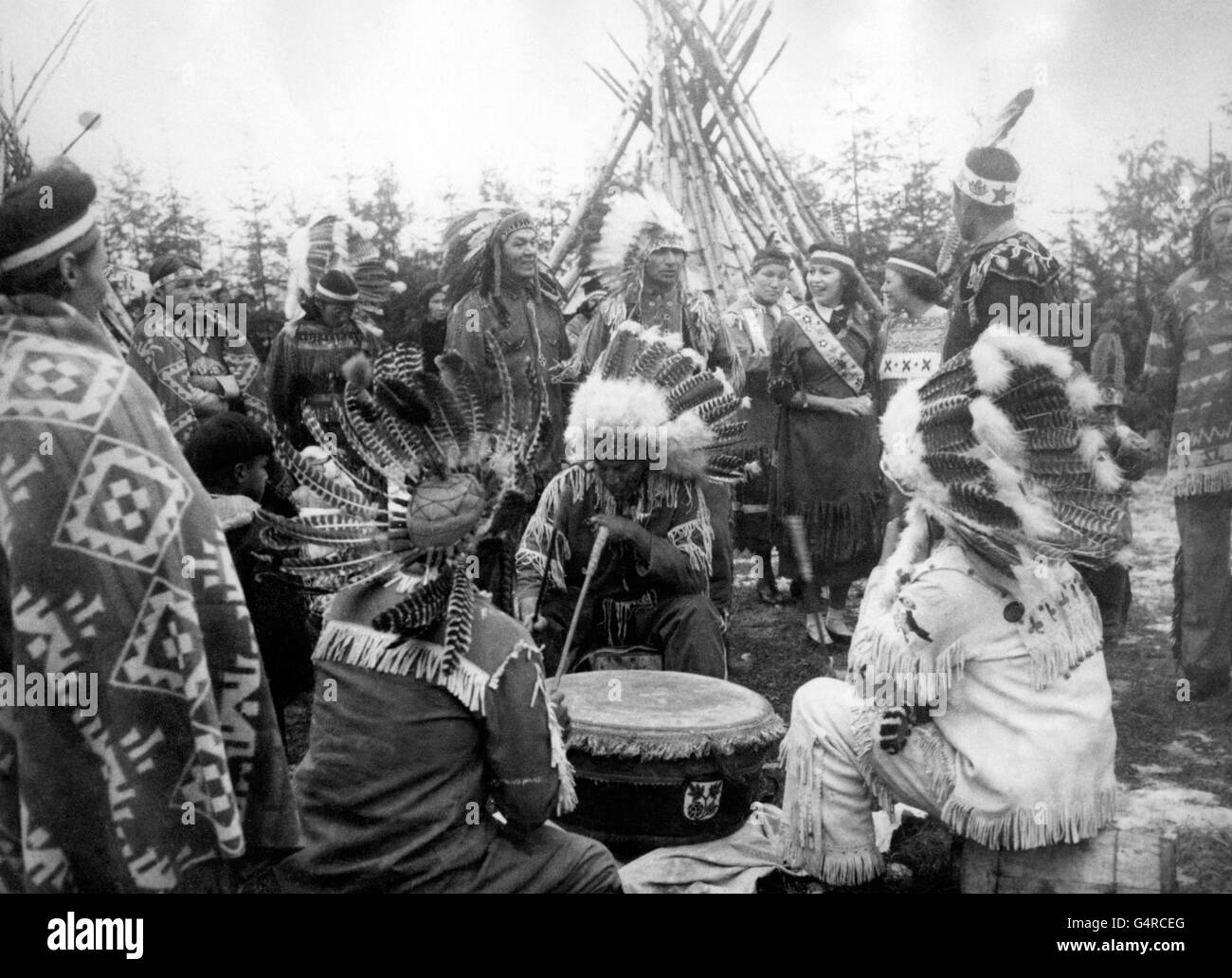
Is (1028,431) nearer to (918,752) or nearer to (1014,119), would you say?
(918,752)

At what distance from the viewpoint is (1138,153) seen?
352cm

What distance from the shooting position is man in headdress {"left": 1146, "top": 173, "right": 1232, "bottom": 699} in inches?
143

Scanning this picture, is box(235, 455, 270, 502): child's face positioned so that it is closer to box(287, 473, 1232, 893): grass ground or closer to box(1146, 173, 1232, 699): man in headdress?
box(287, 473, 1232, 893): grass ground

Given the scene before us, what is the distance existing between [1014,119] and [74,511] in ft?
9.44

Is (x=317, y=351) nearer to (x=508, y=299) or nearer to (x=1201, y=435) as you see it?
(x=508, y=299)

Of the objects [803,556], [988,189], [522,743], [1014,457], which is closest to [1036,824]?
[1014,457]

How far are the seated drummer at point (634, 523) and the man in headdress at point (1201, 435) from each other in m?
1.36

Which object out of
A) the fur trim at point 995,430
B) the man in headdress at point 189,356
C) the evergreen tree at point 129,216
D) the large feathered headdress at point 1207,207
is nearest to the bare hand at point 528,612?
the man in headdress at point 189,356

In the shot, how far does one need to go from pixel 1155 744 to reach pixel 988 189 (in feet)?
5.79

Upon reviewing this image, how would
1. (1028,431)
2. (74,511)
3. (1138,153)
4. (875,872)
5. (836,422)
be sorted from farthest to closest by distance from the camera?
(836,422) < (1138,153) < (875,872) < (1028,431) < (74,511)

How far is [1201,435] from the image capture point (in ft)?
12.2

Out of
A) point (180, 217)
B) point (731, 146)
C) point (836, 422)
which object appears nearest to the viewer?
point (180, 217)

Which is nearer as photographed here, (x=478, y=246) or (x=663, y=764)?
(x=663, y=764)
